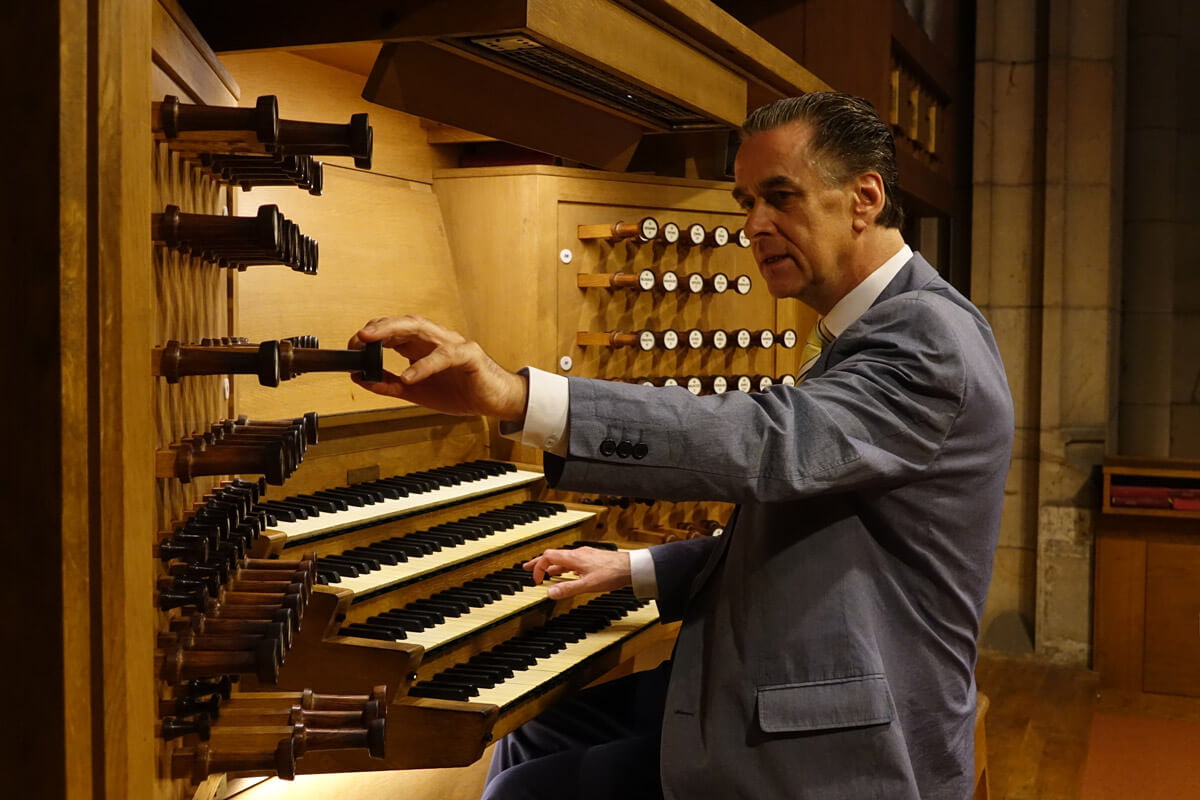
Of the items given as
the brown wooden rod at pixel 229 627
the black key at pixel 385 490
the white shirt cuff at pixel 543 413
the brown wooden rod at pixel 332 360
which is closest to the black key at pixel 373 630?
the black key at pixel 385 490

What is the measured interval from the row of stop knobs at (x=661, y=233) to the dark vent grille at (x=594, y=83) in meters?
0.35

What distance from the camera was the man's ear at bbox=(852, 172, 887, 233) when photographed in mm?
1858

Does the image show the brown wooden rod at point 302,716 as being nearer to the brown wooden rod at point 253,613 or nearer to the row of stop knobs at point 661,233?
the brown wooden rod at point 253,613

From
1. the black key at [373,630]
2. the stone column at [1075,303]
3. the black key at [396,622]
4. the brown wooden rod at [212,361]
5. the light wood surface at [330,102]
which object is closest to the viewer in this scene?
the brown wooden rod at [212,361]

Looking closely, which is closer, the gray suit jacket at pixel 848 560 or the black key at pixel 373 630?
the gray suit jacket at pixel 848 560

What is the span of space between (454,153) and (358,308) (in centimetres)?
86

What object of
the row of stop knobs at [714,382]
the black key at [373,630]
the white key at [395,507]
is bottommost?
the black key at [373,630]

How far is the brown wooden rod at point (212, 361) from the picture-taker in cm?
122

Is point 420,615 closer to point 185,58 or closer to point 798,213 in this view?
point 798,213

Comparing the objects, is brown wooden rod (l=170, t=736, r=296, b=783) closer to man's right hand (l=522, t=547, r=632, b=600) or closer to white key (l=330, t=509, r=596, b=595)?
white key (l=330, t=509, r=596, b=595)

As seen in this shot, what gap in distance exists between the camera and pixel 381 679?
6.93ft

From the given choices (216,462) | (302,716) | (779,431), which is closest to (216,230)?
(216,462)

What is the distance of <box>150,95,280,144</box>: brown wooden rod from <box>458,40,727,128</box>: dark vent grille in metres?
1.19

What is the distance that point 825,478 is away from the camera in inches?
58.3
